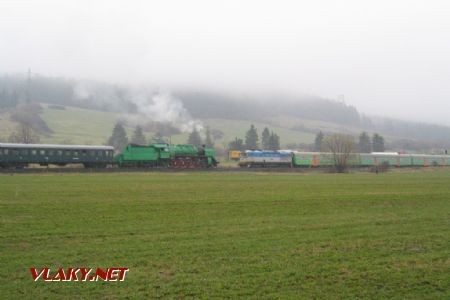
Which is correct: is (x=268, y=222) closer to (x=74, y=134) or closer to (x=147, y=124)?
(x=147, y=124)

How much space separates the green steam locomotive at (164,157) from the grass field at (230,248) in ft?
130

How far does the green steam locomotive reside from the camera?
64438 millimetres

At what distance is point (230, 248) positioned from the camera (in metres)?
13.8

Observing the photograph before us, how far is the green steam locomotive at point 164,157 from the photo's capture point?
6444 centimetres

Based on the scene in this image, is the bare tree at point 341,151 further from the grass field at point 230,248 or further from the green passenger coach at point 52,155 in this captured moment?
the grass field at point 230,248

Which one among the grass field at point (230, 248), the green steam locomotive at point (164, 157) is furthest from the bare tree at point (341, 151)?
the grass field at point (230, 248)

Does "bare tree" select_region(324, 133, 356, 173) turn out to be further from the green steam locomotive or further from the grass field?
the grass field

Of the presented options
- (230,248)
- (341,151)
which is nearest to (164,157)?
(341,151)

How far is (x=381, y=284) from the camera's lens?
34.3 ft

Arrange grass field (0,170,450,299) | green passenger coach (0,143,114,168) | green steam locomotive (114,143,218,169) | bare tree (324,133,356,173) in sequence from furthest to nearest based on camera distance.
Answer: bare tree (324,133,356,173), green steam locomotive (114,143,218,169), green passenger coach (0,143,114,168), grass field (0,170,450,299)

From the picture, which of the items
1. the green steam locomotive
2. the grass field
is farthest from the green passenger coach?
the grass field

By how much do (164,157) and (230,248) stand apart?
5402 centimetres

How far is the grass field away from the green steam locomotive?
39.7 meters

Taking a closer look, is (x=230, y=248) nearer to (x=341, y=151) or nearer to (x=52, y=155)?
(x=52, y=155)
